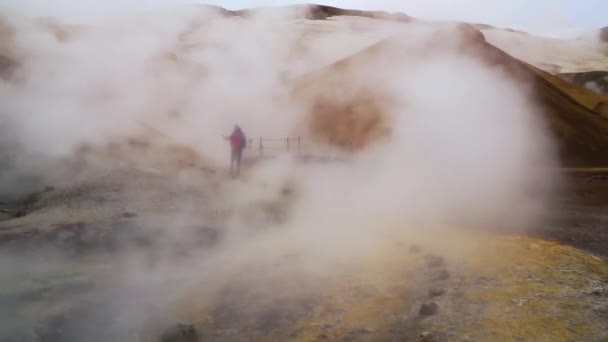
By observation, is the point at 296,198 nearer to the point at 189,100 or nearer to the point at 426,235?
the point at 426,235

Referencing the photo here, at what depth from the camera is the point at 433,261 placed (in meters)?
5.16

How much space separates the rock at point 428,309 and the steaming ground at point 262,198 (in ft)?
0.04

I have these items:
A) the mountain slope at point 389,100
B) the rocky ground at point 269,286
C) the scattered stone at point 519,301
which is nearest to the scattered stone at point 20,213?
the rocky ground at point 269,286

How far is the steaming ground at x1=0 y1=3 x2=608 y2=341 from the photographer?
402cm

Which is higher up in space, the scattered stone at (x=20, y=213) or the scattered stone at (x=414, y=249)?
the scattered stone at (x=20, y=213)

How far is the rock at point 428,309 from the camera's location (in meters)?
3.95

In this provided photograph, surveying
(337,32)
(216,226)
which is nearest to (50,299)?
(216,226)


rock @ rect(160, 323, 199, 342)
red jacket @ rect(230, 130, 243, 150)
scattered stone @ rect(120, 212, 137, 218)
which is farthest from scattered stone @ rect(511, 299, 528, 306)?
red jacket @ rect(230, 130, 243, 150)

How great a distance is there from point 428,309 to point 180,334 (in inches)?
74.2

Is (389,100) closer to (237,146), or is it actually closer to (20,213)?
(237,146)

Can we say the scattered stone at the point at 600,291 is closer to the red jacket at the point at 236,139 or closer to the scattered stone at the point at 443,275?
the scattered stone at the point at 443,275

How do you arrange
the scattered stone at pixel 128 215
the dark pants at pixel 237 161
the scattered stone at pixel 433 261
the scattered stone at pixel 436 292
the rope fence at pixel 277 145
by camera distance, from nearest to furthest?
1. the scattered stone at pixel 436 292
2. the scattered stone at pixel 433 261
3. the scattered stone at pixel 128 215
4. the dark pants at pixel 237 161
5. the rope fence at pixel 277 145

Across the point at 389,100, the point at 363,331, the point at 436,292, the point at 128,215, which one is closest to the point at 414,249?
the point at 436,292

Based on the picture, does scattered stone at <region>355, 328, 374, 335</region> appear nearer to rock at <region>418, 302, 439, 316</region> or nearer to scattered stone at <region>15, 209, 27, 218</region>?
rock at <region>418, 302, 439, 316</region>
